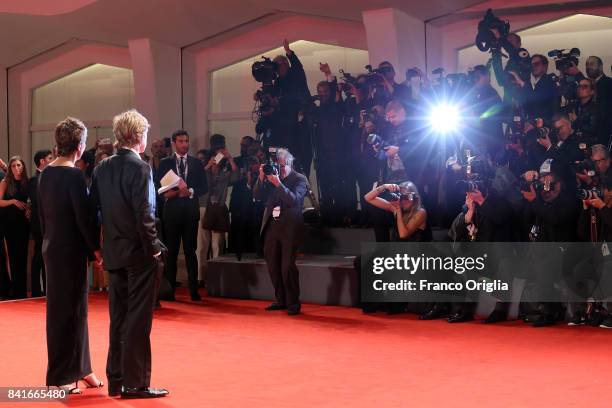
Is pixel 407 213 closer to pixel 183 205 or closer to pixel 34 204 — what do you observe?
pixel 183 205

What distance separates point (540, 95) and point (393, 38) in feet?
7.36

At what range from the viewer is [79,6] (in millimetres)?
12031

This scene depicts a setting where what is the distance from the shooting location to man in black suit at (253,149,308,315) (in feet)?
27.9

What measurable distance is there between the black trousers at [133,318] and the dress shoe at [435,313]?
359cm

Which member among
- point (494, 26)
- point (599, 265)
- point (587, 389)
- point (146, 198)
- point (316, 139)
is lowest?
point (587, 389)

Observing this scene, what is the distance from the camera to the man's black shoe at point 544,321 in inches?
292

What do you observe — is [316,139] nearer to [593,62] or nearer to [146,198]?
[593,62]

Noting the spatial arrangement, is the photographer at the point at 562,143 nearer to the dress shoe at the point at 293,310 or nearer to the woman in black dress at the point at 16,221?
the dress shoe at the point at 293,310

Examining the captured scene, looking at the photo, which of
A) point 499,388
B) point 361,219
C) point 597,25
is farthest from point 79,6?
point 499,388

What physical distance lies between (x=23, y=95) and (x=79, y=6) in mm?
3995

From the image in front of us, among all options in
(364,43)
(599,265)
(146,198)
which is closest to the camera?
(146,198)

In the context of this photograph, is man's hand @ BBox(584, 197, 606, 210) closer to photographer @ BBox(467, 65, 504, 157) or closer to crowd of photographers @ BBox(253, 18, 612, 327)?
crowd of photographers @ BBox(253, 18, 612, 327)

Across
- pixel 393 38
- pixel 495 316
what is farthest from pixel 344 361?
pixel 393 38

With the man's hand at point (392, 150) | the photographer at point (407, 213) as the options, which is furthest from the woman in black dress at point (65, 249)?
the man's hand at point (392, 150)
